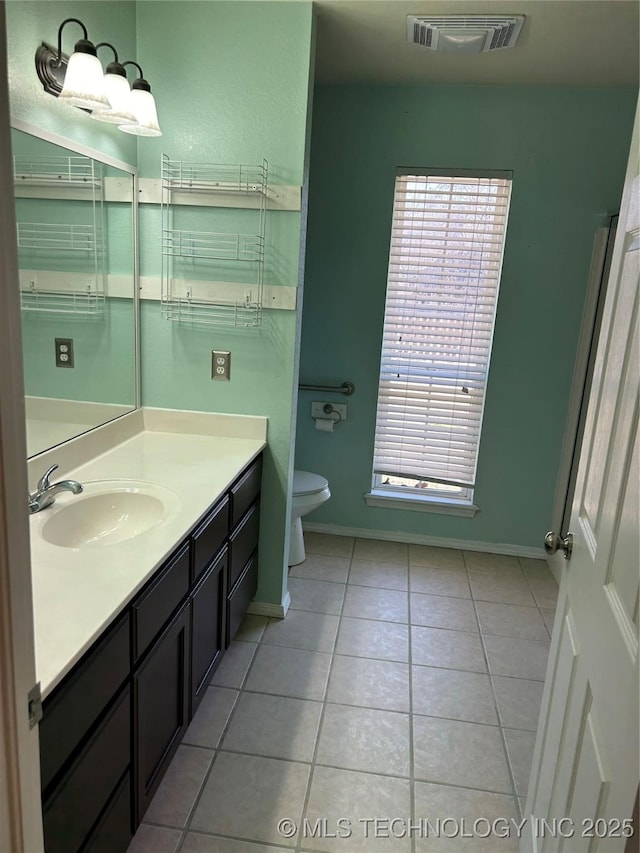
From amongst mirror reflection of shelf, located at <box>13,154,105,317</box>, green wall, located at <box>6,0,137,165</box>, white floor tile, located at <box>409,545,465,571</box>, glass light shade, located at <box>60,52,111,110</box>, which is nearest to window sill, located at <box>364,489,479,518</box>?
white floor tile, located at <box>409,545,465,571</box>

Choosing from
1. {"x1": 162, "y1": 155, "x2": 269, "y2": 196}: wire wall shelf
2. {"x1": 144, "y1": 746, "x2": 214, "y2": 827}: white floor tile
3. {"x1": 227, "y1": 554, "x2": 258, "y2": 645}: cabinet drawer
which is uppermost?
{"x1": 162, "y1": 155, "x2": 269, "y2": 196}: wire wall shelf

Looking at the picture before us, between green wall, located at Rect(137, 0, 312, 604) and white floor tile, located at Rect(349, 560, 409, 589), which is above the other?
green wall, located at Rect(137, 0, 312, 604)

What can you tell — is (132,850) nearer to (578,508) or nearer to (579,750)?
Answer: (579,750)

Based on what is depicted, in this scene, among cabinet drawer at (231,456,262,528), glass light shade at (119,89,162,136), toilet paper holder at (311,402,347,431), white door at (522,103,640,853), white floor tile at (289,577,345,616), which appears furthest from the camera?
toilet paper holder at (311,402,347,431)

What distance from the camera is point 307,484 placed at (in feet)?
10.1

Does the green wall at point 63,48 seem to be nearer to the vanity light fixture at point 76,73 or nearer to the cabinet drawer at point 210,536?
the vanity light fixture at point 76,73

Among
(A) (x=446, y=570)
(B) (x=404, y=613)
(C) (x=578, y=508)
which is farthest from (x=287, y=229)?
(A) (x=446, y=570)

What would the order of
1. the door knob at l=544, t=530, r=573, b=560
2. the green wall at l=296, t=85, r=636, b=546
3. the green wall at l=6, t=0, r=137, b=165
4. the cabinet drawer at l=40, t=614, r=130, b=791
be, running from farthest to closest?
the green wall at l=296, t=85, r=636, b=546
the green wall at l=6, t=0, r=137, b=165
the door knob at l=544, t=530, r=573, b=560
the cabinet drawer at l=40, t=614, r=130, b=791

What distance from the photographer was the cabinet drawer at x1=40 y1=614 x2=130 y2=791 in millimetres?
1010

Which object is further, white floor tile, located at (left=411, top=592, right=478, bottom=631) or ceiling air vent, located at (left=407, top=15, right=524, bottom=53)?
white floor tile, located at (left=411, top=592, right=478, bottom=631)

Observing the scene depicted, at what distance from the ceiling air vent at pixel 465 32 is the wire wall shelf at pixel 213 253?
0.85 meters

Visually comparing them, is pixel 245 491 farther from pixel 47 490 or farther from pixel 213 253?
pixel 213 253

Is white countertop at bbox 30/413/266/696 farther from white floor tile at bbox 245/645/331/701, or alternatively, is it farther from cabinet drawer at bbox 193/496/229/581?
white floor tile at bbox 245/645/331/701

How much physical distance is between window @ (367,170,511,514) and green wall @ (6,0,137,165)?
60.0 inches
